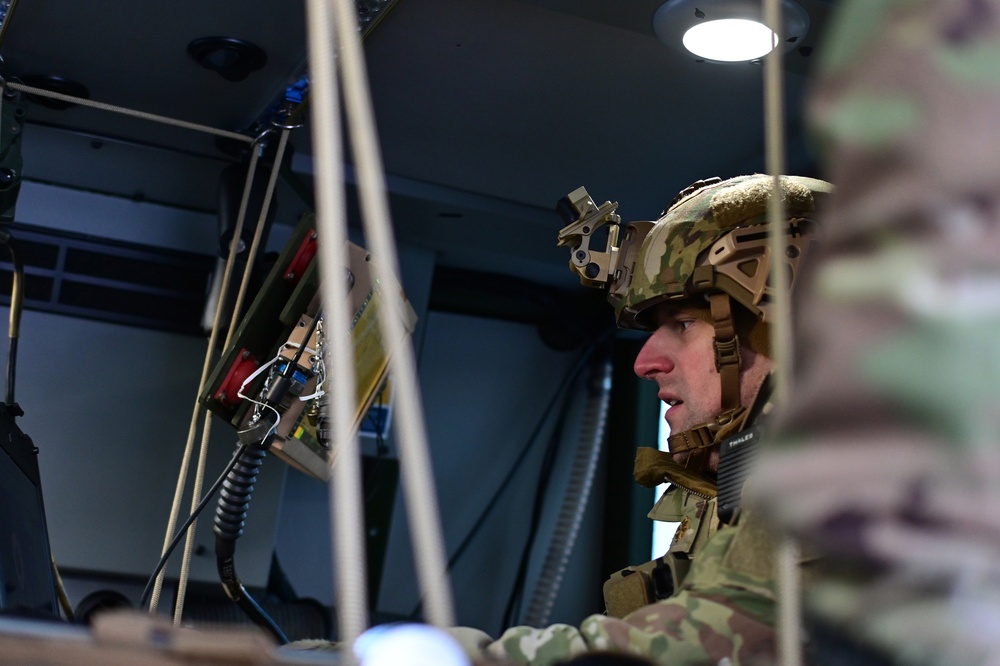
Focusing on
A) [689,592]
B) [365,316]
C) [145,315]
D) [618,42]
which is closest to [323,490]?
[145,315]

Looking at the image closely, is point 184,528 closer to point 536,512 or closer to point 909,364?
point 909,364

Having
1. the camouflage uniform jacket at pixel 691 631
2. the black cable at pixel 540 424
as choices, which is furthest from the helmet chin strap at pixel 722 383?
the black cable at pixel 540 424

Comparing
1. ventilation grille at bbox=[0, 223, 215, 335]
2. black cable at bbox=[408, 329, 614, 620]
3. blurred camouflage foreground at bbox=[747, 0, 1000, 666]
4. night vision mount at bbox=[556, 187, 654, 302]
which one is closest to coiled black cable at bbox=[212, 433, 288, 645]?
night vision mount at bbox=[556, 187, 654, 302]

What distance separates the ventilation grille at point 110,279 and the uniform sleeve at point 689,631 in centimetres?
257

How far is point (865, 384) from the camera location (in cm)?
72

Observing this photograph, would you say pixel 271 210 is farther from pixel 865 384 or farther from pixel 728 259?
pixel 865 384

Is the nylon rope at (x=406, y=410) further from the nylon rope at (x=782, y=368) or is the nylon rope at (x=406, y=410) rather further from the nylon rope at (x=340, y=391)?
the nylon rope at (x=782, y=368)

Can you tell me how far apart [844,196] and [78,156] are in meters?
3.03

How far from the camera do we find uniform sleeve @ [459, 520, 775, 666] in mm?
1210

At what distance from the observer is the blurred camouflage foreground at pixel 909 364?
715mm

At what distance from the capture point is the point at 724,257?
2115 millimetres

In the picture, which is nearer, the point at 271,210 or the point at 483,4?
the point at 483,4

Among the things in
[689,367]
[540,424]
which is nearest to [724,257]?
[689,367]

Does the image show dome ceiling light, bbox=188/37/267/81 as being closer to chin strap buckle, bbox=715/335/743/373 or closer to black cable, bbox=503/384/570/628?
chin strap buckle, bbox=715/335/743/373
